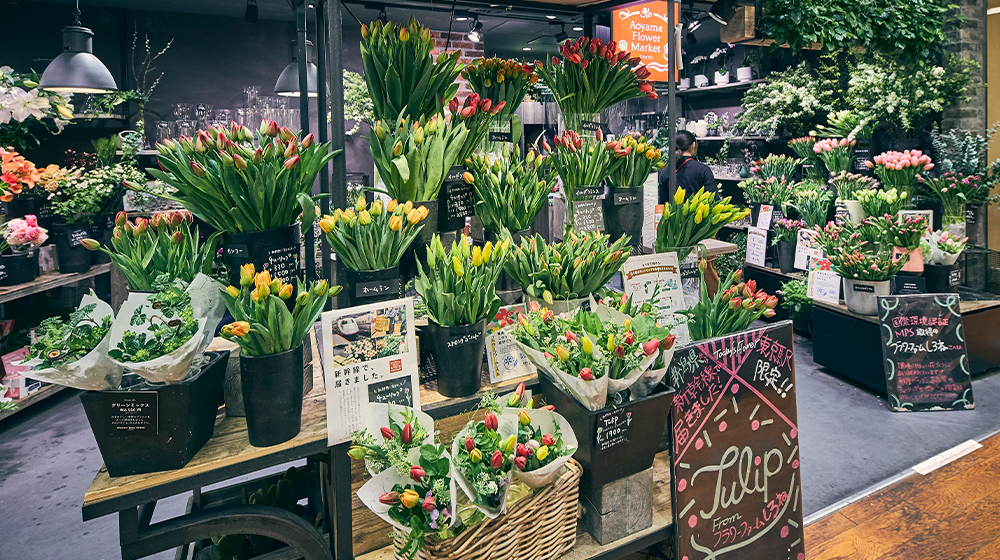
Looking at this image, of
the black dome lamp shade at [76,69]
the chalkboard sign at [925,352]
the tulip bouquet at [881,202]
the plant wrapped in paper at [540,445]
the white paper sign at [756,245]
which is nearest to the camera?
the plant wrapped in paper at [540,445]

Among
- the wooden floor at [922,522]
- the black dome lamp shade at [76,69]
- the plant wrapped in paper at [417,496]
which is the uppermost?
the black dome lamp shade at [76,69]

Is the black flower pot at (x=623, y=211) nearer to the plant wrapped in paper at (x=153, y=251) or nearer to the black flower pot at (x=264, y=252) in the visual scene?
the black flower pot at (x=264, y=252)

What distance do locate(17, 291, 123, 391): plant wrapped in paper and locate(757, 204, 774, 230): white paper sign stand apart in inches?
183

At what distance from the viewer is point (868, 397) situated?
352 centimetres

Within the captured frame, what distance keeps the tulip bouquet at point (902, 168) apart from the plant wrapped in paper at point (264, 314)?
13.6 feet

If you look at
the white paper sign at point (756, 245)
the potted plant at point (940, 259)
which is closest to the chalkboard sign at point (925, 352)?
the potted plant at point (940, 259)

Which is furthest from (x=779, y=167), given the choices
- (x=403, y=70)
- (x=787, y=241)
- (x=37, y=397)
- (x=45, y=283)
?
(x=37, y=397)

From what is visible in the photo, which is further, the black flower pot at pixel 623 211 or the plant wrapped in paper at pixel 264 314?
the black flower pot at pixel 623 211

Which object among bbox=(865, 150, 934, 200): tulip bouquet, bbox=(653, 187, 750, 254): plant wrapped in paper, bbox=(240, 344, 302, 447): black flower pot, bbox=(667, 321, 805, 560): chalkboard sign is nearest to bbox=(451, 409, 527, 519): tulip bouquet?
bbox=(240, 344, 302, 447): black flower pot

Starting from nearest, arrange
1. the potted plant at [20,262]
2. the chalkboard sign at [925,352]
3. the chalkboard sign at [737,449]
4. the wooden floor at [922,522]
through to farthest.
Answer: the chalkboard sign at [737,449]
the wooden floor at [922,522]
the chalkboard sign at [925,352]
the potted plant at [20,262]

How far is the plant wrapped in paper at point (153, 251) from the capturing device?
126cm

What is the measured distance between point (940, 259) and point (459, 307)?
329cm

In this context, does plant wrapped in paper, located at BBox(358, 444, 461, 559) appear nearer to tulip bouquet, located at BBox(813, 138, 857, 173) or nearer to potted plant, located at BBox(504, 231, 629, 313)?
potted plant, located at BBox(504, 231, 629, 313)

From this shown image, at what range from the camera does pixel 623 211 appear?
6.09 ft
